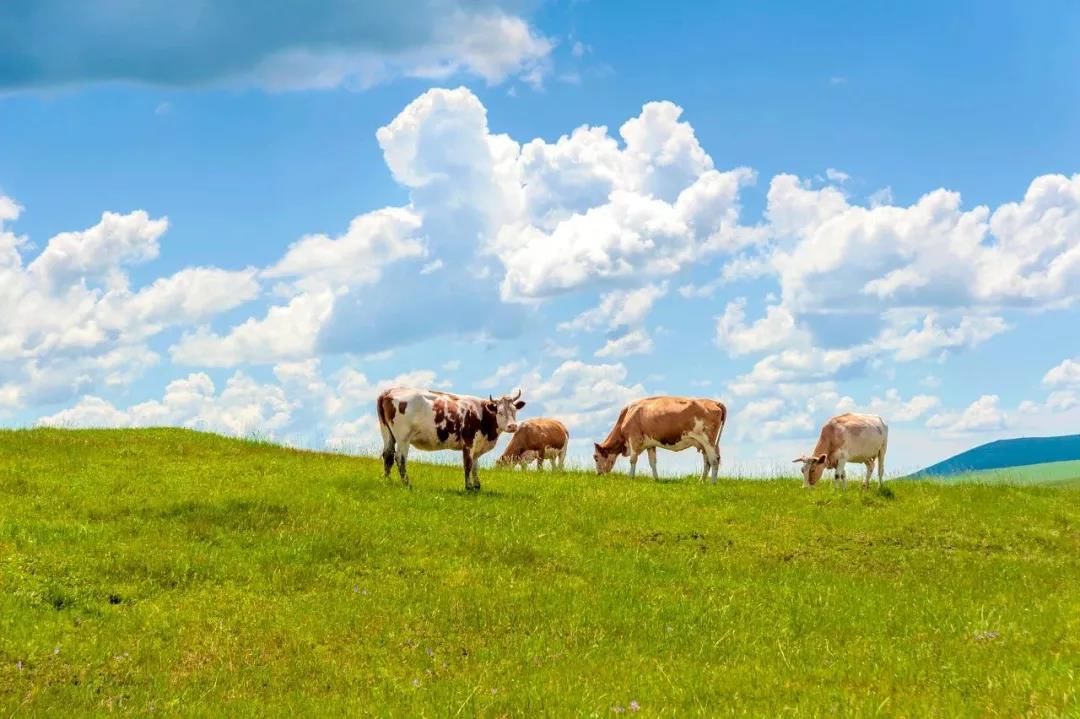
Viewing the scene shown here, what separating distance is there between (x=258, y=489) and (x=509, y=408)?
7281 mm

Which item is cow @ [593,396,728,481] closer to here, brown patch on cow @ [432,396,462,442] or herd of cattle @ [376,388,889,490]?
herd of cattle @ [376,388,889,490]

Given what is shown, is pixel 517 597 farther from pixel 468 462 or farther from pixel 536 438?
pixel 536 438

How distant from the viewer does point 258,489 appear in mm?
24531

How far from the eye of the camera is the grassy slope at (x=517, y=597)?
1174 centimetres

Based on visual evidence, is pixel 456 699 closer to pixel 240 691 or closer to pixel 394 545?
pixel 240 691

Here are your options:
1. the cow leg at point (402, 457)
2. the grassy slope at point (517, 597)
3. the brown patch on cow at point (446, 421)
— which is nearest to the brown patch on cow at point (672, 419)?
the grassy slope at point (517, 597)

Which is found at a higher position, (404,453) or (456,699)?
(404,453)

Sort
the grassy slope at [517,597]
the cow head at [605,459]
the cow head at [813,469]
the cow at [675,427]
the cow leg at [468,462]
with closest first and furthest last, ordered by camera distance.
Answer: the grassy slope at [517,597] < the cow leg at [468,462] < the cow head at [813,469] < the cow at [675,427] < the cow head at [605,459]

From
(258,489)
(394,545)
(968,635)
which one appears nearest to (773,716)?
(968,635)

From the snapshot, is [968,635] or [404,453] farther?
[404,453]

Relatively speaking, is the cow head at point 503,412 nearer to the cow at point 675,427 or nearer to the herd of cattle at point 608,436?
the herd of cattle at point 608,436

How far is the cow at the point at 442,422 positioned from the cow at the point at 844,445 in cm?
1010

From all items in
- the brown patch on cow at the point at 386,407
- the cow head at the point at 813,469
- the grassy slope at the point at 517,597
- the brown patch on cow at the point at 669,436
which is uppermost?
the brown patch on cow at the point at 386,407

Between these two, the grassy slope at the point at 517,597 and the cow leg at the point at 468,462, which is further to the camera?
the cow leg at the point at 468,462
